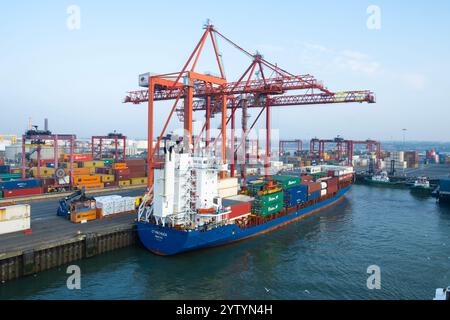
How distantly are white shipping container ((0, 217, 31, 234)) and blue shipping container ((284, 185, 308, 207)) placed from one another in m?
25.7

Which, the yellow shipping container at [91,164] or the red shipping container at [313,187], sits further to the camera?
the yellow shipping container at [91,164]

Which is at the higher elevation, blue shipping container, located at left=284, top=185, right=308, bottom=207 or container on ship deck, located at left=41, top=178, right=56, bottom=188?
container on ship deck, located at left=41, top=178, right=56, bottom=188

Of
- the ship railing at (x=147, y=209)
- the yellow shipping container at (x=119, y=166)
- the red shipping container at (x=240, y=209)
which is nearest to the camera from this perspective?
the ship railing at (x=147, y=209)

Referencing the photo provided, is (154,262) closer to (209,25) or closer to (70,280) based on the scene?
(70,280)

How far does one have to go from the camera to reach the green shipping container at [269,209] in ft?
108

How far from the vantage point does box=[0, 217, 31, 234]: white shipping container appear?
2552 cm

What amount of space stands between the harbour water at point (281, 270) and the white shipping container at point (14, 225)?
6178 mm

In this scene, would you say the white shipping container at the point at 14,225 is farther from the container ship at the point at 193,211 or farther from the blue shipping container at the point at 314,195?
the blue shipping container at the point at 314,195

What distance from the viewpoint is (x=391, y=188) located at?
74250 mm

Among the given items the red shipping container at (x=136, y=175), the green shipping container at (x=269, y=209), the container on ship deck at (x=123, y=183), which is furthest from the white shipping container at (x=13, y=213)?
the red shipping container at (x=136, y=175)

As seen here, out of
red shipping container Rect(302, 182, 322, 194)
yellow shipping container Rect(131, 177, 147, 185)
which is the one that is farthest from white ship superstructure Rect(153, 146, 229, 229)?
yellow shipping container Rect(131, 177, 147, 185)

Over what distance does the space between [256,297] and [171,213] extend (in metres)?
10.2

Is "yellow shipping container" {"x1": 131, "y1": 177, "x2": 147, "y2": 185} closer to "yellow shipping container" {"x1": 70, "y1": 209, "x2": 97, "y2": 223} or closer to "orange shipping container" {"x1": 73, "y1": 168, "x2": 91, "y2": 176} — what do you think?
"orange shipping container" {"x1": 73, "y1": 168, "x2": 91, "y2": 176}
